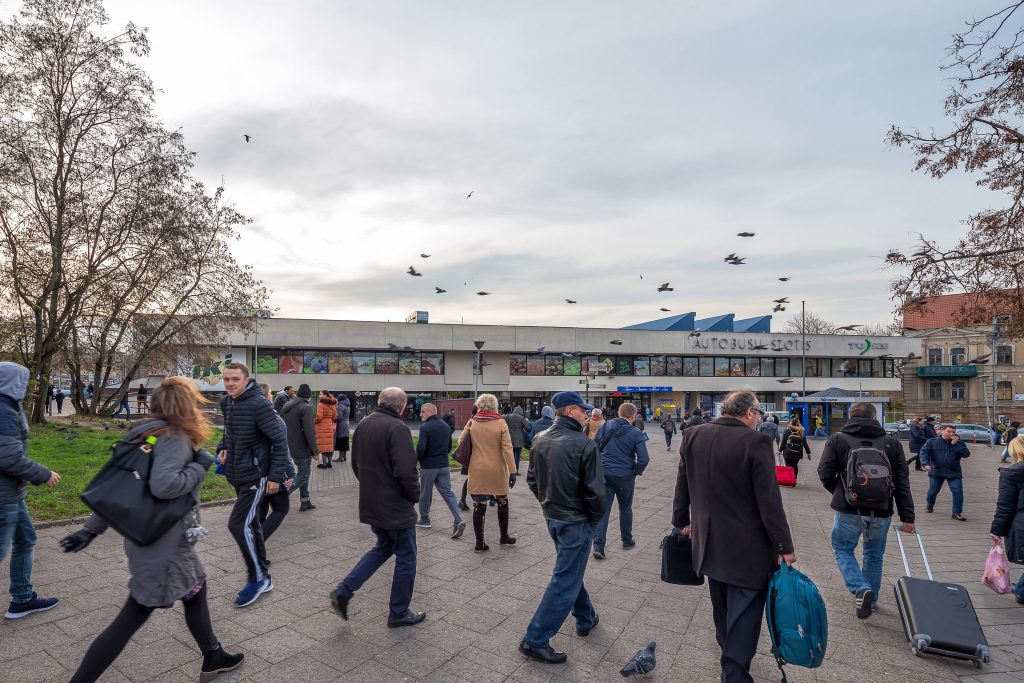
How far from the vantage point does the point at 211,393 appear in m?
37.4

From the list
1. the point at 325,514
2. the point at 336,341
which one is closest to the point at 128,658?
the point at 325,514

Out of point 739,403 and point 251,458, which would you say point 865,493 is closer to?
point 739,403

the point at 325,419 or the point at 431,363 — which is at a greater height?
the point at 431,363

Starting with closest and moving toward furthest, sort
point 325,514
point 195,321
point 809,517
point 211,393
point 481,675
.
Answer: point 481,675 → point 325,514 → point 809,517 → point 195,321 → point 211,393

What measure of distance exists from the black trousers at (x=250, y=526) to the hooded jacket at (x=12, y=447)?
1.29 meters

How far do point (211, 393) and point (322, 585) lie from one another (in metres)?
36.9

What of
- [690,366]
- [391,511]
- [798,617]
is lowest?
[798,617]

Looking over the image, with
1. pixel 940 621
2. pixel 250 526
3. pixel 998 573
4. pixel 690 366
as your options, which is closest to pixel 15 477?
pixel 250 526

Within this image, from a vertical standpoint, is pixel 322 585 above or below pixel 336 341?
below

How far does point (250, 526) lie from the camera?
4.68 m

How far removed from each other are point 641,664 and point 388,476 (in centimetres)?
216

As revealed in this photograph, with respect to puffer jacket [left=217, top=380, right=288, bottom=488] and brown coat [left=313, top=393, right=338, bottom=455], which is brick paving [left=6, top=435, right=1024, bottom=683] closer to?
puffer jacket [left=217, top=380, right=288, bottom=488]

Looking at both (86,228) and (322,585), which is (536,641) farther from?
(86,228)

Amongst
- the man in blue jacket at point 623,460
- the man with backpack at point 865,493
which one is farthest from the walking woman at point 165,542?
the man with backpack at point 865,493
